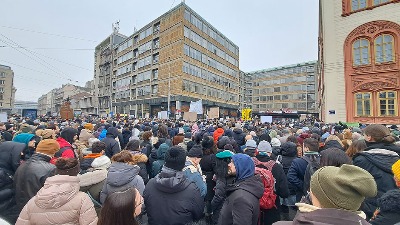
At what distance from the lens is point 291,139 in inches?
243

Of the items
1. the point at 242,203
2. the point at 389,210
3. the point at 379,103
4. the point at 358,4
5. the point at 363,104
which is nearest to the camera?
the point at 389,210

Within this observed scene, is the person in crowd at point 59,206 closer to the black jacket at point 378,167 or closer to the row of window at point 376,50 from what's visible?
the black jacket at point 378,167

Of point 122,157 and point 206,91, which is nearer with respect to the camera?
point 122,157

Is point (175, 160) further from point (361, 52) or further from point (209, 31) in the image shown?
point (209, 31)

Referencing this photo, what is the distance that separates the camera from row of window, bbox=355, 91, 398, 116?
19680mm

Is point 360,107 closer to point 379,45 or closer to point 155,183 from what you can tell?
point 379,45

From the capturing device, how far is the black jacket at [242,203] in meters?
2.45

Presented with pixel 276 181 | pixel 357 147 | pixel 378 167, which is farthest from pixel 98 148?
pixel 357 147

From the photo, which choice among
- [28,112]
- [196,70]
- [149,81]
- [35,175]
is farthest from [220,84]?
[35,175]

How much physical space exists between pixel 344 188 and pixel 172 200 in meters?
1.98

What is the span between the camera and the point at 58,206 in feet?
7.36

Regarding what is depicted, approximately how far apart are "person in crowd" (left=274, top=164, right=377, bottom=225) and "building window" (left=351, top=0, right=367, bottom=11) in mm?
25687

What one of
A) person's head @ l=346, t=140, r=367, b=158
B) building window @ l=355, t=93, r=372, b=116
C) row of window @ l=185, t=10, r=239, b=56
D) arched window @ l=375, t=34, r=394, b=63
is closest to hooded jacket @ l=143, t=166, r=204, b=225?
person's head @ l=346, t=140, r=367, b=158

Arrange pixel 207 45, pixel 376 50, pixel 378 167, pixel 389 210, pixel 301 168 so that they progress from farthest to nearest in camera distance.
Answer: pixel 207 45 < pixel 376 50 < pixel 301 168 < pixel 378 167 < pixel 389 210
